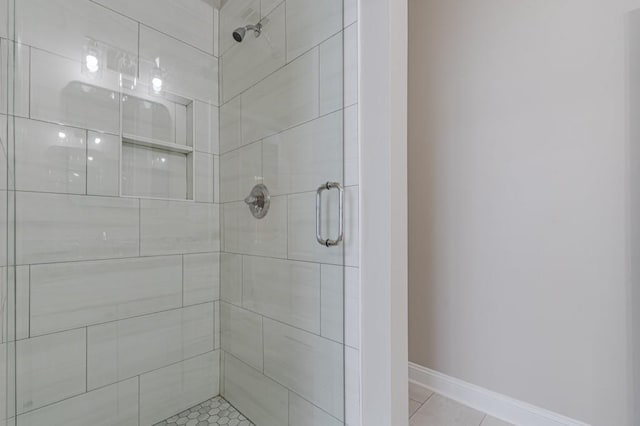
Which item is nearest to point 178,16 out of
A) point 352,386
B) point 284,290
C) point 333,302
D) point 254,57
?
point 254,57

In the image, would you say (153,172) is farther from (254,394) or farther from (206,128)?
(254,394)

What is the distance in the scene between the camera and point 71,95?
1.17m

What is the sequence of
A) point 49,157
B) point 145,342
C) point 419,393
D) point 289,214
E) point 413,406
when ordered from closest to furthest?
point 49,157, point 289,214, point 145,342, point 413,406, point 419,393

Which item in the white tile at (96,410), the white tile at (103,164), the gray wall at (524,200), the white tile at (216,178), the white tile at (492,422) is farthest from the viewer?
the white tile at (492,422)

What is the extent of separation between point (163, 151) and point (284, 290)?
85cm

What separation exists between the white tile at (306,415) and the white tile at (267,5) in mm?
1567

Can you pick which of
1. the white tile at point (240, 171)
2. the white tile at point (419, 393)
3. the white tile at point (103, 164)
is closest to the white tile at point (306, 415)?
the white tile at point (240, 171)

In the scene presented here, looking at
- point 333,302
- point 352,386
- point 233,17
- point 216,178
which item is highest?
point 233,17

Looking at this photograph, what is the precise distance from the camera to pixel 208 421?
139cm

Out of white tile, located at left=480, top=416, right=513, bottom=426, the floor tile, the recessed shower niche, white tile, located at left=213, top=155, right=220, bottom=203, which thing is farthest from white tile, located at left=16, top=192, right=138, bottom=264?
white tile, located at left=480, top=416, right=513, bottom=426

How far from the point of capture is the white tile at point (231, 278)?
146 cm

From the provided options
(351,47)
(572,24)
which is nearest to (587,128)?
(572,24)

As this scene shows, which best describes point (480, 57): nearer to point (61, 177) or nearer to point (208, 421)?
point (61, 177)

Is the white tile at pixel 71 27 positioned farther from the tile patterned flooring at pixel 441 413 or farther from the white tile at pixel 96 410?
the tile patterned flooring at pixel 441 413
